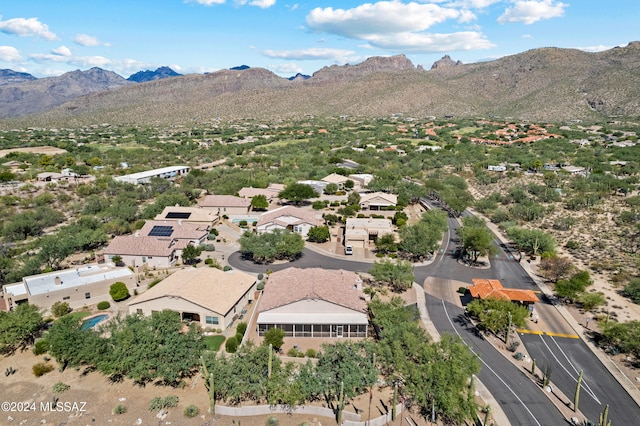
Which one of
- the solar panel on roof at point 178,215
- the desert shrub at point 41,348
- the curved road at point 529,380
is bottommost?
the curved road at point 529,380

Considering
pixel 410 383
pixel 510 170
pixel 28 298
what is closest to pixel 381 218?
pixel 410 383

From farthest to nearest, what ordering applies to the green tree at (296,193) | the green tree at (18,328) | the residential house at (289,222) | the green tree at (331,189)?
1. the green tree at (331,189)
2. the green tree at (296,193)
3. the residential house at (289,222)
4. the green tree at (18,328)

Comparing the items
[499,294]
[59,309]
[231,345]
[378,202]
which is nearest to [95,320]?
[59,309]

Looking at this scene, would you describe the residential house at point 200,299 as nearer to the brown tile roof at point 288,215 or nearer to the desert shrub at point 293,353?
the desert shrub at point 293,353

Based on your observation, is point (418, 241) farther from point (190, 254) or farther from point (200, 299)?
point (190, 254)

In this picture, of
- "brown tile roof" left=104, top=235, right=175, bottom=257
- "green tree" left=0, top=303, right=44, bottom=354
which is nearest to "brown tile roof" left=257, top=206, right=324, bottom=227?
"brown tile roof" left=104, top=235, right=175, bottom=257

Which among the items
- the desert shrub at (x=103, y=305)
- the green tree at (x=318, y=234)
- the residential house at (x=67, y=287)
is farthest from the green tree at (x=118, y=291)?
the green tree at (x=318, y=234)

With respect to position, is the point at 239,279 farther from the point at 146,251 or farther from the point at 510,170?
the point at 510,170
